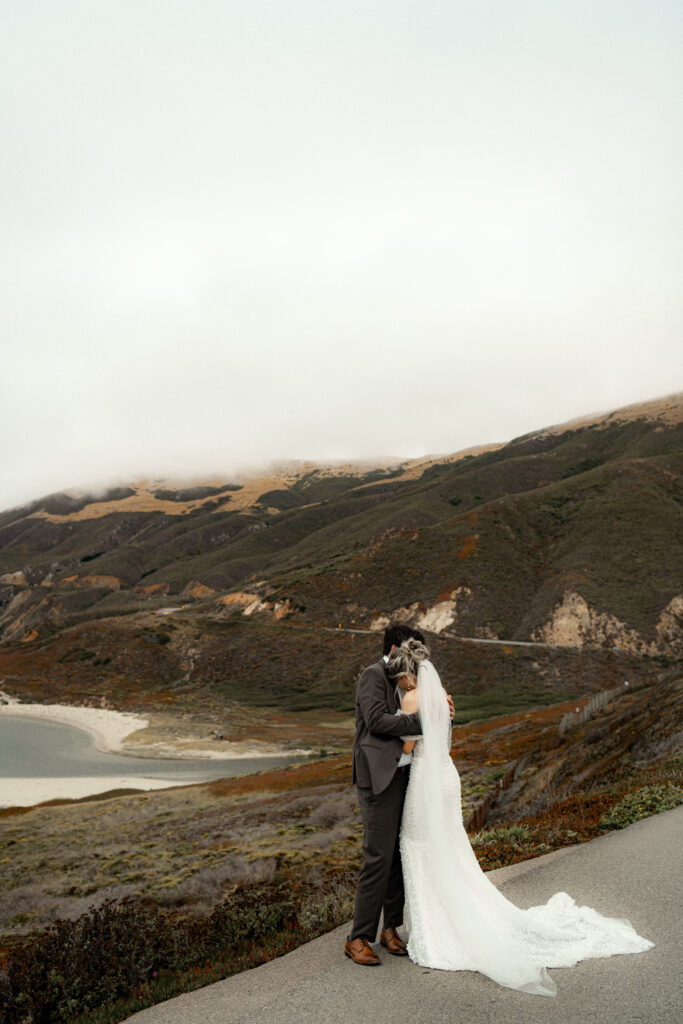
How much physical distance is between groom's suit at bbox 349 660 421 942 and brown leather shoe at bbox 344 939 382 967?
7 centimetres

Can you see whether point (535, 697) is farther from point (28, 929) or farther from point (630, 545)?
point (28, 929)

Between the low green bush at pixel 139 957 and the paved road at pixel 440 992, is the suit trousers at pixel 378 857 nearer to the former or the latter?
the paved road at pixel 440 992

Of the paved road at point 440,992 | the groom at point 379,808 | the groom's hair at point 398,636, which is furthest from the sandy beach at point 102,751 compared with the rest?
the groom's hair at point 398,636

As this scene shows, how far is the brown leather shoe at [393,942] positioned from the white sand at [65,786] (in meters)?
35.7

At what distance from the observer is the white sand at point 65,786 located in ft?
120

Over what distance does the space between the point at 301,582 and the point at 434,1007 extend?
9113cm

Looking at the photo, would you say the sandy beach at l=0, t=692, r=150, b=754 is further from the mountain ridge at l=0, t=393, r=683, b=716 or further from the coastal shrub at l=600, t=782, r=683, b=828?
the coastal shrub at l=600, t=782, r=683, b=828

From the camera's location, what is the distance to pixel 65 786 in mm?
40000

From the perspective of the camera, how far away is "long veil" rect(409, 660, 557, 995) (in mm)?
5078

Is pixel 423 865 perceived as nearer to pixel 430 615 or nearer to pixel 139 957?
pixel 139 957

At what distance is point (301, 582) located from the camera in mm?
95125

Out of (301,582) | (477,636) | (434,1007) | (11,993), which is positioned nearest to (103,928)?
(11,993)

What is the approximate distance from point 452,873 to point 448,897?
193mm

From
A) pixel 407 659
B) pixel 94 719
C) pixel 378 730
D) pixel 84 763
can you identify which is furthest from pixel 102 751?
pixel 407 659
